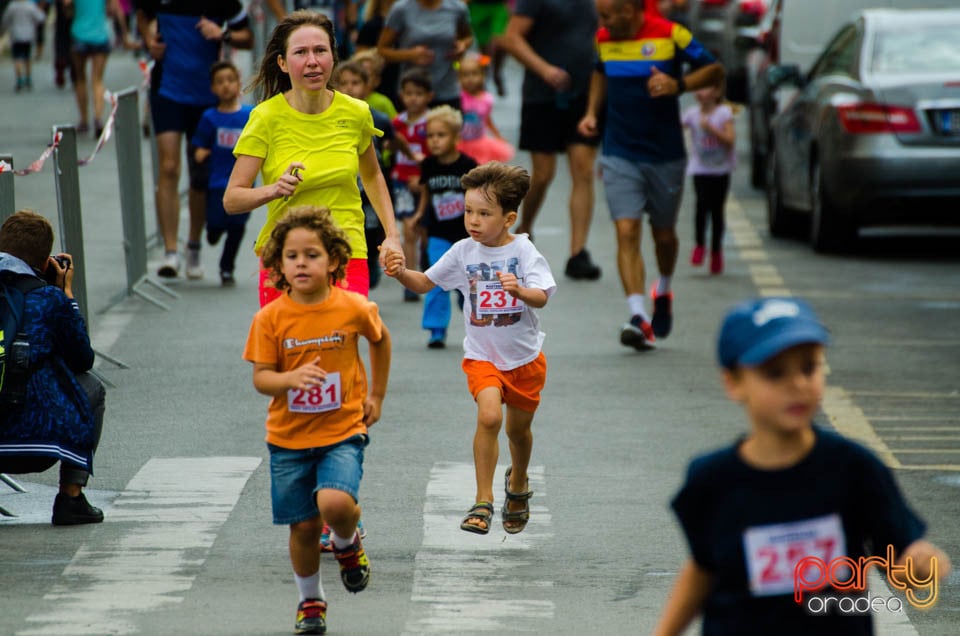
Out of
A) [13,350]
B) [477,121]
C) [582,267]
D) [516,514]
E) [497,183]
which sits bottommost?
[582,267]

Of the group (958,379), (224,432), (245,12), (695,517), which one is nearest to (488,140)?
(245,12)

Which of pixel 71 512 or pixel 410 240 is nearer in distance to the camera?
pixel 71 512

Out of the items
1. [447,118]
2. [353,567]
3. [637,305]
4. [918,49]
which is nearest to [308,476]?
[353,567]

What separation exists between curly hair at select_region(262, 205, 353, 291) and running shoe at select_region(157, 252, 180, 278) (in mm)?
7939

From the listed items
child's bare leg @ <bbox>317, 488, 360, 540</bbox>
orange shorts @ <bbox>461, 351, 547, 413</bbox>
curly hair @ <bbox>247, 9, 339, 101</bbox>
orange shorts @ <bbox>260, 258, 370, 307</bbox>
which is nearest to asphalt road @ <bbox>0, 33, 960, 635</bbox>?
child's bare leg @ <bbox>317, 488, 360, 540</bbox>

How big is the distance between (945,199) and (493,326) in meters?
8.05

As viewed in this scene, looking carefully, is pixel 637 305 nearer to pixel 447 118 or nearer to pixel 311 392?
pixel 447 118

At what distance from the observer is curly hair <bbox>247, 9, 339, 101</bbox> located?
7180 millimetres

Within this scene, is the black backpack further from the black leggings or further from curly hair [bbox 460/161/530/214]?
the black leggings

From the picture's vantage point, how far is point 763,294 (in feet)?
42.8

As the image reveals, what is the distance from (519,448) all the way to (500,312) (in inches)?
Result: 19.7

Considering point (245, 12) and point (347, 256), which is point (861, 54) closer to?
point (245, 12)

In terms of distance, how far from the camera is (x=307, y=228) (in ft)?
18.8

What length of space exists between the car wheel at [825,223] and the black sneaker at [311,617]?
9590 millimetres
